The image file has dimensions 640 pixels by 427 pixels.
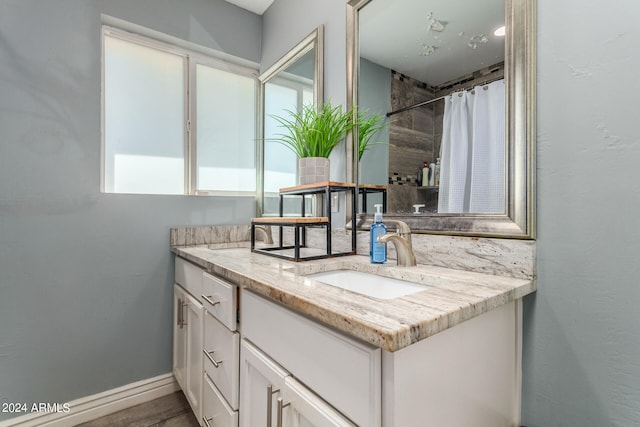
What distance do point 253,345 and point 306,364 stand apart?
301mm

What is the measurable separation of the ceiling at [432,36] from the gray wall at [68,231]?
4.27ft

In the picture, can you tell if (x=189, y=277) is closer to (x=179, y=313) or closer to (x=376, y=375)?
(x=179, y=313)

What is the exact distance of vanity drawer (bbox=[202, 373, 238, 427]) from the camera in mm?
1045

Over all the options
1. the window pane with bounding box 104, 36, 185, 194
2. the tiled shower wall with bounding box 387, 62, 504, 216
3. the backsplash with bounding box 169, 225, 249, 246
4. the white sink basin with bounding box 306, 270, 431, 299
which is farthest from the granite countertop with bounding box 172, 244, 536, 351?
the window pane with bounding box 104, 36, 185, 194

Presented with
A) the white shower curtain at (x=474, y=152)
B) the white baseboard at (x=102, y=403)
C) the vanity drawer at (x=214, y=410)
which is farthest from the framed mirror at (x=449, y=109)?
the white baseboard at (x=102, y=403)

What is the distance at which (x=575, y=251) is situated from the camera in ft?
2.51

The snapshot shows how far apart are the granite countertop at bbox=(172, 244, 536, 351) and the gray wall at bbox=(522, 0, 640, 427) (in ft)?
0.40

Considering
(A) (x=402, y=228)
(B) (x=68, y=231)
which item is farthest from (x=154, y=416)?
(A) (x=402, y=228)

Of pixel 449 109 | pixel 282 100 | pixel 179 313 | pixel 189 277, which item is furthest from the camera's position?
pixel 282 100

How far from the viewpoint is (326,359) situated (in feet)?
2.09

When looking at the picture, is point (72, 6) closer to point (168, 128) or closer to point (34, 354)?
point (168, 128)

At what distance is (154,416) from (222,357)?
859 mm

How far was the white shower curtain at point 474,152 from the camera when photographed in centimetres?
92

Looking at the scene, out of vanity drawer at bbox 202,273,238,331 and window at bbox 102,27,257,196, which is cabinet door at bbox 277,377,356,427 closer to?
vanity drawer at bbox 202,273,238,331
